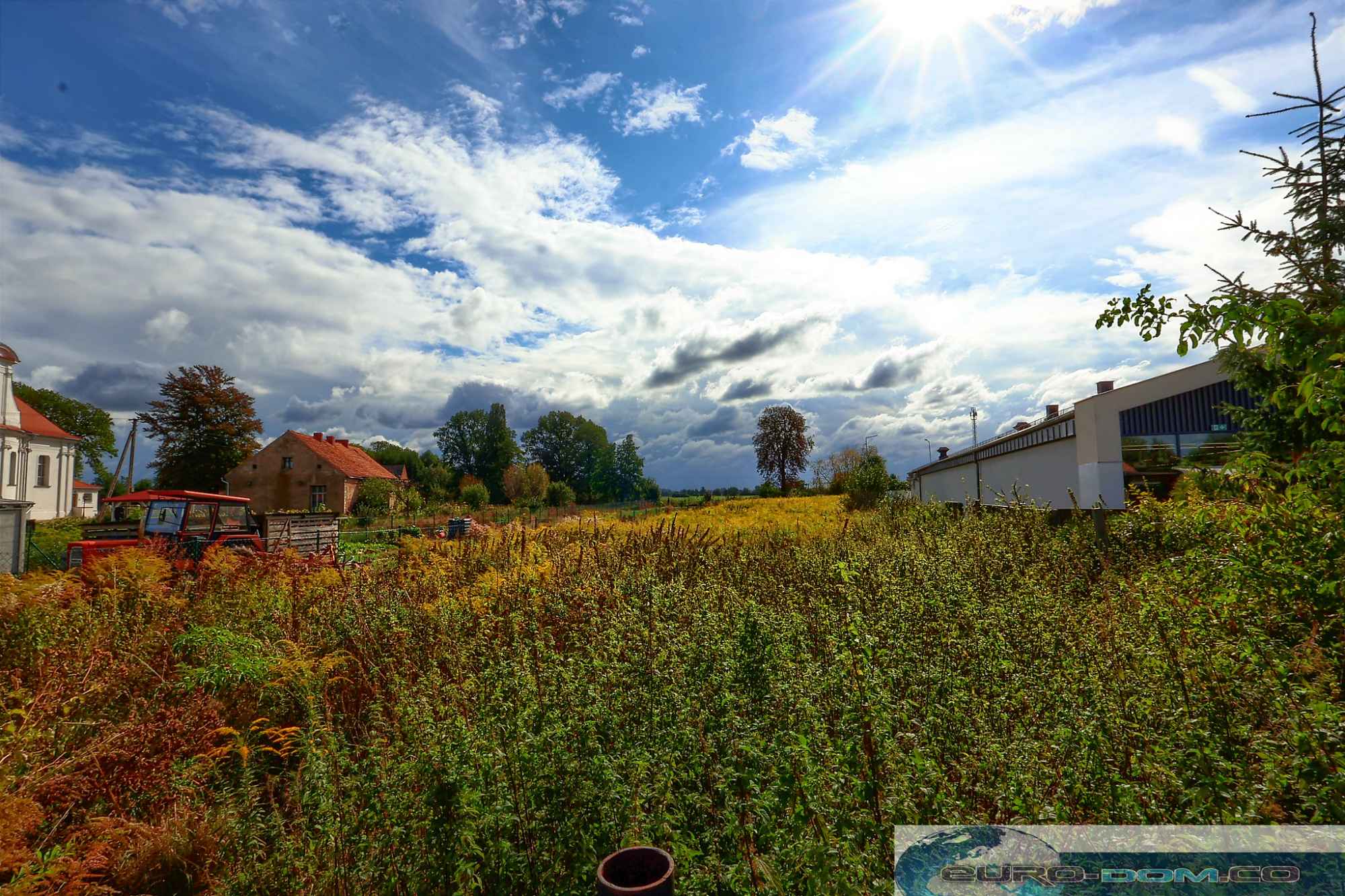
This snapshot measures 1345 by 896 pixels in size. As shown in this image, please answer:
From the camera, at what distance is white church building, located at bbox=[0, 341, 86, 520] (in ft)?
97.2

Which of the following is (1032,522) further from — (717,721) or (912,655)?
(717,721)

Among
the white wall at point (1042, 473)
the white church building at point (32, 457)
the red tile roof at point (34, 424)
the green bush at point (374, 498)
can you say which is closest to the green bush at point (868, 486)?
the white wall at point (1042, 473)

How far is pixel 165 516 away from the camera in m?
13.0

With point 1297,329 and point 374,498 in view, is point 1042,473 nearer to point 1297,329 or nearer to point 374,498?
point 1297,329

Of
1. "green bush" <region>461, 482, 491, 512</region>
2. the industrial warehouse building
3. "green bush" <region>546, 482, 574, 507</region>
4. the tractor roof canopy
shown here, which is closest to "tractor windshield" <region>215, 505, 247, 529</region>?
the tractor roof canopy

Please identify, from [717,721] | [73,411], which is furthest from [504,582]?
[73,411]

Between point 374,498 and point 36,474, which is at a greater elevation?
point 36,474

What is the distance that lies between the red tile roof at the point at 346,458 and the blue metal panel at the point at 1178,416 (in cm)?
4238

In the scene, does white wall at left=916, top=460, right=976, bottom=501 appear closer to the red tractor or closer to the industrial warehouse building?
the industrial warehouse building

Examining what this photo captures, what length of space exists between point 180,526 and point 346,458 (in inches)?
1394

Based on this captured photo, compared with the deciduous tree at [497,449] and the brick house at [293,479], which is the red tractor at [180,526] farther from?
the deciduous tree at [497,449]

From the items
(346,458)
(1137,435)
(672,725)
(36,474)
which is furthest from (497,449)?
(672,725)

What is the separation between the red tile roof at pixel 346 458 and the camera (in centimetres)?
4191

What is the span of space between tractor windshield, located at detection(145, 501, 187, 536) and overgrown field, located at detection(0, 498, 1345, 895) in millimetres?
8156
